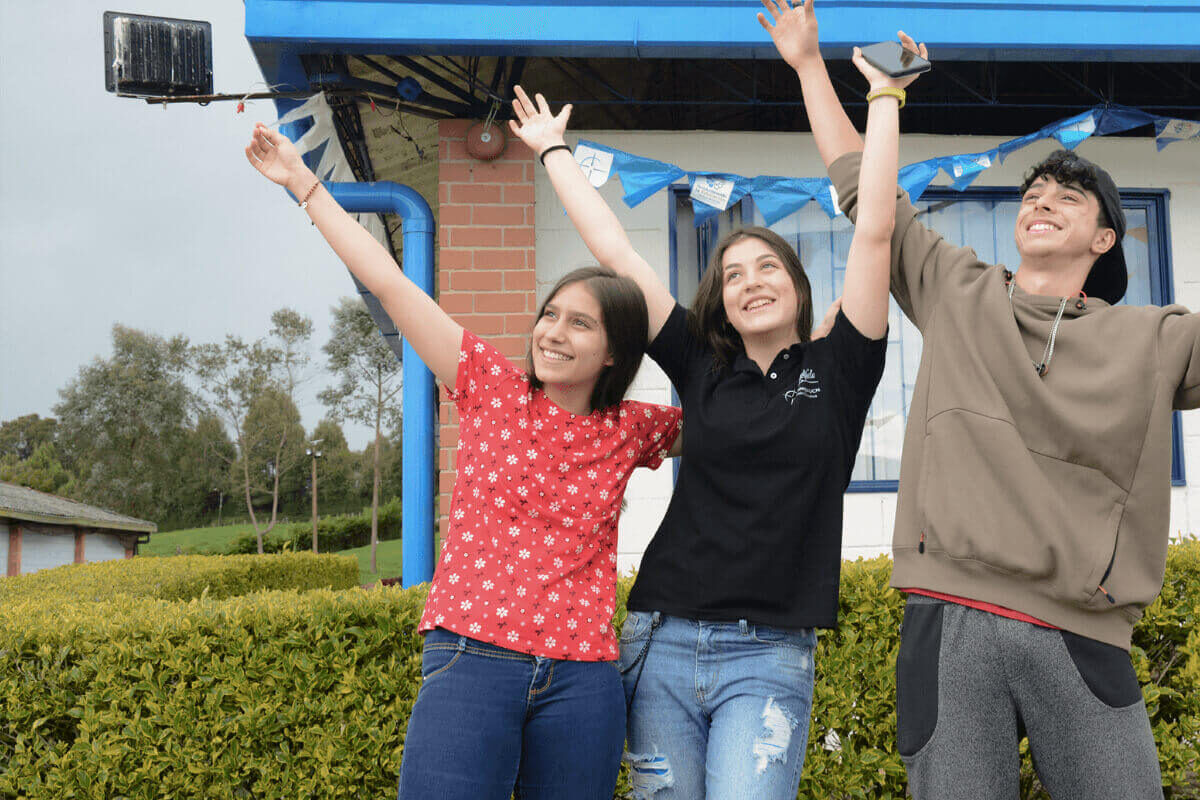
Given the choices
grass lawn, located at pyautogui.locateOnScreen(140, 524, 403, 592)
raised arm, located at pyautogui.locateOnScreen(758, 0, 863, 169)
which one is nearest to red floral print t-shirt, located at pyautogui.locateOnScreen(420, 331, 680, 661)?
raised arm, located at pyautogui.locateOnScreen(758, 0, 863, 169)

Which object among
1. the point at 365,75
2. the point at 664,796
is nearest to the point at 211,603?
the point at 664,796

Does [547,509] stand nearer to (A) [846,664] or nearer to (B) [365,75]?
(A) [846,664]

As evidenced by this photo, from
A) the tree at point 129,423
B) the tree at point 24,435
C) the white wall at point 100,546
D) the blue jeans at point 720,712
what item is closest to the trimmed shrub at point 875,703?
the blue jeans at point 720,712

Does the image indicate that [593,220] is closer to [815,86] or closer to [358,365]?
[815,86]

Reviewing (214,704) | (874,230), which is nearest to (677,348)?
(874,230)

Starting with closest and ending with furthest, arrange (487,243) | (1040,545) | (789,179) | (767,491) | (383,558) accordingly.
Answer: (1040,545) → (767,491) → (789,179) → (487,243) → (383,558)

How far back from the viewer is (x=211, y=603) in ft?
10.5

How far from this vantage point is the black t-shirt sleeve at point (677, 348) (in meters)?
2.14

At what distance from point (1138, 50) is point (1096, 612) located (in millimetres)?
3945

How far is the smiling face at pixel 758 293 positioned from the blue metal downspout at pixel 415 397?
2.94m

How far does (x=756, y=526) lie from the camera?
186cm

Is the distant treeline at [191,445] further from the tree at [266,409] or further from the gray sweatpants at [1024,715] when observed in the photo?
the gray sweatpants at [1024,715]

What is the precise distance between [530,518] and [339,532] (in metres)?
44.3

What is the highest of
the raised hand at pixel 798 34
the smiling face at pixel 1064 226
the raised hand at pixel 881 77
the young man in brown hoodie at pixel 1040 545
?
the raised hand at pixel 798 34
